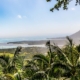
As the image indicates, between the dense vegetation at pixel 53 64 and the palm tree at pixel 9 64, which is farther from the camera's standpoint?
the palm tree at pixel 9 64

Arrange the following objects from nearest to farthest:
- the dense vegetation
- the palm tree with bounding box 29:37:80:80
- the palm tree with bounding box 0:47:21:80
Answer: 1. the dense vegetation
2. the palm tree with bounding box 29:37:80:80
3. the palm tree with bounding box 0:47:21:80

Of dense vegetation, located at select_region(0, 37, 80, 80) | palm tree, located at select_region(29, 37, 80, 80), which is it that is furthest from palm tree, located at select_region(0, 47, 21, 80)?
palm tree, located at select_region(29, 37, 80, 80)

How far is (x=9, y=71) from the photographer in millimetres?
21672

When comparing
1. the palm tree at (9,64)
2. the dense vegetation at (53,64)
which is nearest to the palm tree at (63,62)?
the dense vegetation at (53,64)

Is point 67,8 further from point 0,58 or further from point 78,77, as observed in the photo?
point 0,58

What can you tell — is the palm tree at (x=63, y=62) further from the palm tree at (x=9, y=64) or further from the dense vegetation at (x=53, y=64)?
the palm tree at (x=9, y=64)

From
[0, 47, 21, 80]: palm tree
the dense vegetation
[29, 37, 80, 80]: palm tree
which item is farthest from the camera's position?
[0, 47, 21, 80]: palm tree

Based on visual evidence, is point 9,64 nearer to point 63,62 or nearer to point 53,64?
point 53,64

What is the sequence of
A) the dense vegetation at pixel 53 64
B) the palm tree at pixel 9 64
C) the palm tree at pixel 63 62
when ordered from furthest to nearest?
1. the palm tree at pixel 9 64
2. the palm tree at pixel 63 62
3. the dense vegetation at pixel 53 64

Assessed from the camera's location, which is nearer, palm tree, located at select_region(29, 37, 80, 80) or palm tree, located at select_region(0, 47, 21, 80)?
palm tree, located at select_region(29, 37, 80, 80)

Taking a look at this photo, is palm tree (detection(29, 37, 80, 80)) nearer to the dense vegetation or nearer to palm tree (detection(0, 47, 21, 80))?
the dense vegetation

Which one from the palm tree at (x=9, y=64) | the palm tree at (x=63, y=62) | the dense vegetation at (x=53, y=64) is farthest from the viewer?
the palm tree at (x=9, y=64)

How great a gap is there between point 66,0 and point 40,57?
19.6 feet

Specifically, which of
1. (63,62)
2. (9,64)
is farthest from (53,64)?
(9,64)
